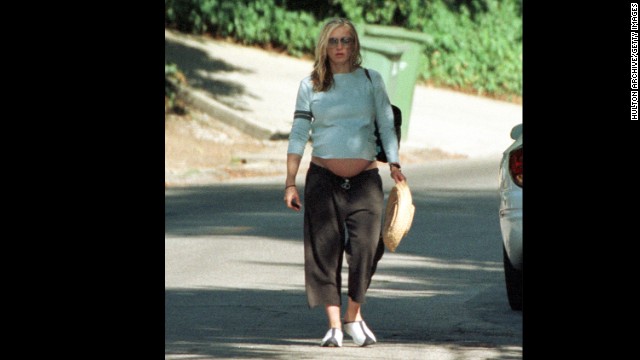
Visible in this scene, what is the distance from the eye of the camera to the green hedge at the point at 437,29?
33656mm

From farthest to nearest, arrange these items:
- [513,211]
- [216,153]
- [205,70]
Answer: [205,70]
[216,153]
[513,211]

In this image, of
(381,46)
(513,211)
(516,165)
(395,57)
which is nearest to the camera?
(513,211)

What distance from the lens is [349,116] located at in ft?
26.9

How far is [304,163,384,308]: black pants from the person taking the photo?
8.30 metres

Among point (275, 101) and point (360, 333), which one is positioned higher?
point (360, 333)

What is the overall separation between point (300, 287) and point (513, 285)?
5.84ft

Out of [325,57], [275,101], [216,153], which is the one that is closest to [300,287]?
[325,57]

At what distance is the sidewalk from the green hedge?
1.35ft

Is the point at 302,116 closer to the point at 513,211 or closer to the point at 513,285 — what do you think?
the point at 513,211

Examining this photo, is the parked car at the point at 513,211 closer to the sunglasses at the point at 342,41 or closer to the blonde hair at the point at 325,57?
the blonde hair at the point at 325,57
